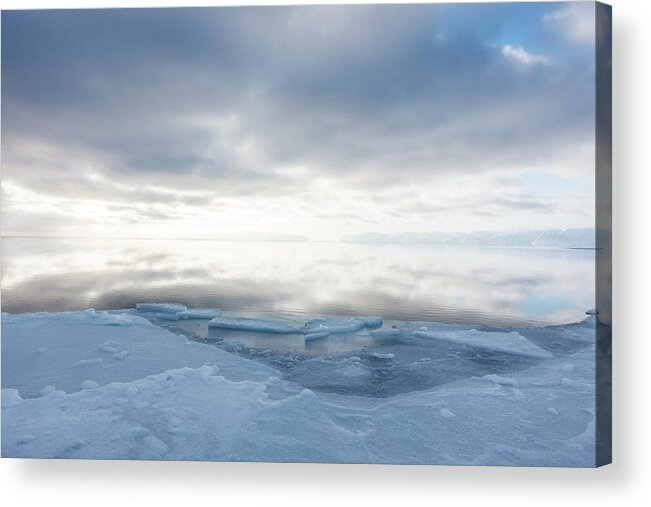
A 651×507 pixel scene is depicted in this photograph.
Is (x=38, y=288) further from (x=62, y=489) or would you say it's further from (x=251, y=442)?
(x=251, y=442)

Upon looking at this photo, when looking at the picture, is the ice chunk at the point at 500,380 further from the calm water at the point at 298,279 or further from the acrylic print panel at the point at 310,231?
the calm water at the point at 298,279

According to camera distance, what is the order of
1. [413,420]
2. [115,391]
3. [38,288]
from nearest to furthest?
[413,420]
[115,391]
[38,288]

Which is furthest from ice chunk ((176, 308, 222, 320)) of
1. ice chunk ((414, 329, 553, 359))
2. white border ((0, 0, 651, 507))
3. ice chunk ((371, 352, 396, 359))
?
ice chunk ((414, 329, 553, 359))

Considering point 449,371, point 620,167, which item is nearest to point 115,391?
point 449,371

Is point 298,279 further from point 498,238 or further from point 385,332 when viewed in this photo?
point 498,238

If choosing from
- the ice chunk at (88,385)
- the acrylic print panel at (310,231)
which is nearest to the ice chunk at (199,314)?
the acrylic print panel at (310,231)

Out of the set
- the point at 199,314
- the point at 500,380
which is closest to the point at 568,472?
the point at 500,380
